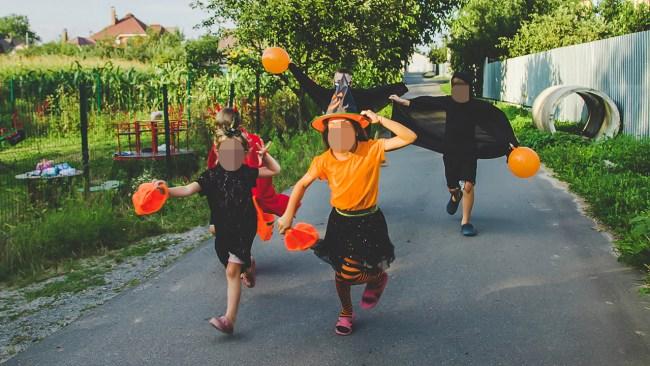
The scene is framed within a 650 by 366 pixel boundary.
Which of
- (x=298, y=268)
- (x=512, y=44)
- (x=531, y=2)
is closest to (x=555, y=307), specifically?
(x=298, y=268)

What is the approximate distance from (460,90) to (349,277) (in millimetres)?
3508

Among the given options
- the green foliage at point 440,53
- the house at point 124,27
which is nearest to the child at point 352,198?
the green foliage at point 440,53

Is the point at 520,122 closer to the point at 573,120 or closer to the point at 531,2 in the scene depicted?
the point at 573,120

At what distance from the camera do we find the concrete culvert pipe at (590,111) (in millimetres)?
14922

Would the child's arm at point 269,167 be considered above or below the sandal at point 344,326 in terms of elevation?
above

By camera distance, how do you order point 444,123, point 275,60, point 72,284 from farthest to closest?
point 444,123, point 275,60, point 72,284

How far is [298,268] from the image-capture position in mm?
6176

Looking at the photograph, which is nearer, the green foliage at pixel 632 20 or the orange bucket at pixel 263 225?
the orange bucket at pixel 263 225

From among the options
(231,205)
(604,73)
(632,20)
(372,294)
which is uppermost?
(632,20)

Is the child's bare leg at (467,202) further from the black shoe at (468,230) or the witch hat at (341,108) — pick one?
the witch hat at (341,108)

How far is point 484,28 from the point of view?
40.6 metres

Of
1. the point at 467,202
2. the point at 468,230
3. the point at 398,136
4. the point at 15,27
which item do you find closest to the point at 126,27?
the point at 15,27

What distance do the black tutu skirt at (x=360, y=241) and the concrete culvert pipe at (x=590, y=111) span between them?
11806 millimetres

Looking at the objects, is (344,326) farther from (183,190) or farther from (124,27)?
(124,27)
